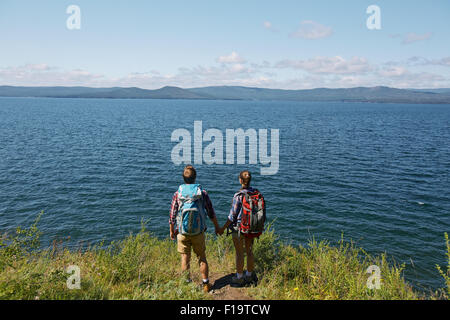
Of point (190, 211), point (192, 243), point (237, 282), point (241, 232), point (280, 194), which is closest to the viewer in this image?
point (190, 211)

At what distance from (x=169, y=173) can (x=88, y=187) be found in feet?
22.5

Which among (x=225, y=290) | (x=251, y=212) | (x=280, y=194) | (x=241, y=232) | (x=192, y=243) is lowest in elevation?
(x=280, y=194)

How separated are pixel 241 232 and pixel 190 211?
130 cm

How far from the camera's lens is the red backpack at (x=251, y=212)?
599 cm

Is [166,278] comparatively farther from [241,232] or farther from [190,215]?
[241,232]

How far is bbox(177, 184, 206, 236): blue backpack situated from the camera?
564 cm

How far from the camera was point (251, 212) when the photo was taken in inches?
236

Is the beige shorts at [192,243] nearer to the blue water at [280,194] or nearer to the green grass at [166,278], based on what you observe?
the green grass at [166,278]

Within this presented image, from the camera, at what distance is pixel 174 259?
853cm

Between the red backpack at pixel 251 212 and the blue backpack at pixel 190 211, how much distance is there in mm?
945

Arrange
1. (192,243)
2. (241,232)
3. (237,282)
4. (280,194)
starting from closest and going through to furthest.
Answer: (192,243), (241,232), (237,282), (280,194)

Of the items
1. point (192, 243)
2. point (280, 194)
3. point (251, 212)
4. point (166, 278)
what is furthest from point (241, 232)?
point (280, 194)
